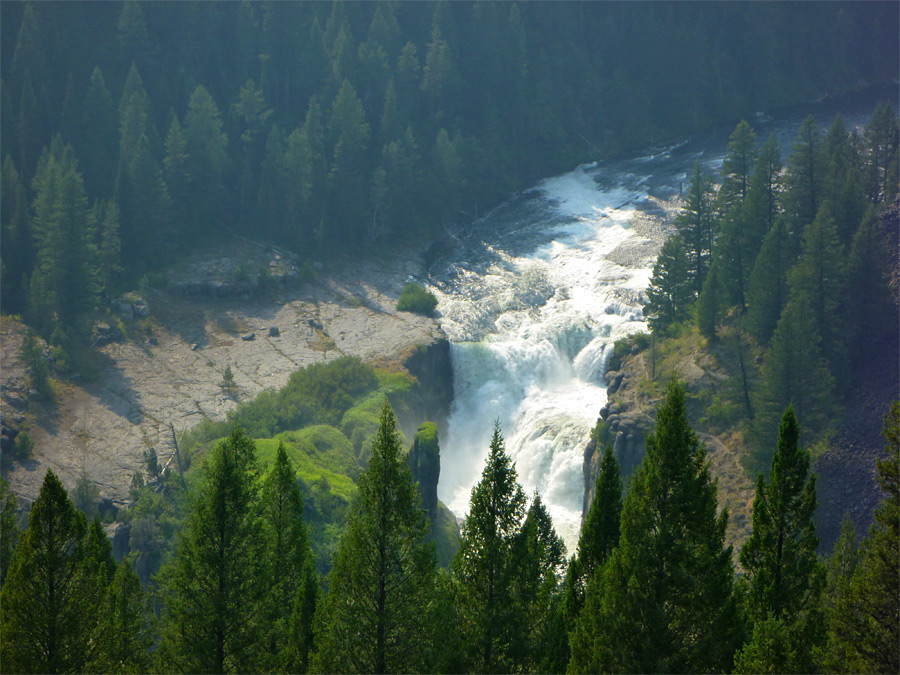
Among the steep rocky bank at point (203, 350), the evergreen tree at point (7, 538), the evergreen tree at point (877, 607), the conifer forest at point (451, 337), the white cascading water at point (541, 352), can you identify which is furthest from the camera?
the white cascading water at point (541, 352)

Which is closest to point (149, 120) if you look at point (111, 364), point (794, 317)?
point (111, 364)

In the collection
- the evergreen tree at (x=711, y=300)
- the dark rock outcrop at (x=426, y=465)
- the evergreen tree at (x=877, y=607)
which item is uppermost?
the evergreen tree at (x=711, y=300)

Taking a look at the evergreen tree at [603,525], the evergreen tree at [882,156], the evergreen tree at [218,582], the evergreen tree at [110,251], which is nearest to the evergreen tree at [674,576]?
the evergreen tree at [603,525]

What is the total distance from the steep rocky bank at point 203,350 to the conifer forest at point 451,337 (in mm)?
358

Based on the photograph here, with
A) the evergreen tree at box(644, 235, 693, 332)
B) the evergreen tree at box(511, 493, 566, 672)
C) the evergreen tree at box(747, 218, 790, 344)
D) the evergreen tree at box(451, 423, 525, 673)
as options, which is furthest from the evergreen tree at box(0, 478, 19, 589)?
the evergreen tree at box(644, 235, 693, 332)

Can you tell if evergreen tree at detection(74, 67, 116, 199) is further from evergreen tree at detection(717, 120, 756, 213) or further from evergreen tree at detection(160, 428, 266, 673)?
evergreen tree at detection(160, 428, 266, 673)

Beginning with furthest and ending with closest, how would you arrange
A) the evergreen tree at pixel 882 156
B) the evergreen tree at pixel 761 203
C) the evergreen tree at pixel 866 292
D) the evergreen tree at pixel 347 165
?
the evergreen tree at pixel 347 165, the evergreen tree at pixel 882 156, the evergreen tree at pixel 761 203, the evergreen tree at pixel 866 292

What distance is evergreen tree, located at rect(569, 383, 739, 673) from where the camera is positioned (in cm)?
2619

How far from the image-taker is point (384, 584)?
29984 millimetres

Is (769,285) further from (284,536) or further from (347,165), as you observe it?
(347,165)

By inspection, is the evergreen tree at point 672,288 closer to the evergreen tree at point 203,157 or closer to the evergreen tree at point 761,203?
the evergreen tree at point 761,203

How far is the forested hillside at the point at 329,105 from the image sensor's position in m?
96.6

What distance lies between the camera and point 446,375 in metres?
84.0

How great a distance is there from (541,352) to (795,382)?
28.4m
